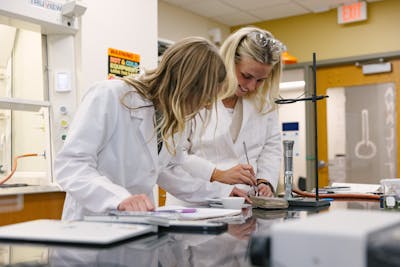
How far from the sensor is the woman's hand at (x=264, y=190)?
1.78 metres

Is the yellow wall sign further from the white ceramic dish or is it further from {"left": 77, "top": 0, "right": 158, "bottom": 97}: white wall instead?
the white ceramic dish

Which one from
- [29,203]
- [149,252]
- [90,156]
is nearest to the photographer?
[149,252]

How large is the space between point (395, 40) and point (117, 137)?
4158 millimetres

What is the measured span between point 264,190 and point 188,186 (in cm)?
34

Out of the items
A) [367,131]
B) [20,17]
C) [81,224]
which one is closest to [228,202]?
[81,224]

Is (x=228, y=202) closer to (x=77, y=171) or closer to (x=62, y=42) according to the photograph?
(x=77, y=171)

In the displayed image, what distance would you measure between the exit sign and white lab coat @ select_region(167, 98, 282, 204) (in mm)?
3254

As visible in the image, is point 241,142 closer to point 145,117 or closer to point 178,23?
point 145,117

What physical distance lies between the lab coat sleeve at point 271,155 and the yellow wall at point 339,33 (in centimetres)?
324

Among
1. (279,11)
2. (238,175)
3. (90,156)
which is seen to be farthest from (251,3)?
(90,156)

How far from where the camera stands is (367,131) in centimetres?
501

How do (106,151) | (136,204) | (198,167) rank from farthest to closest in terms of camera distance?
1. (198,167)
2. (106,151)
3. (136,204)

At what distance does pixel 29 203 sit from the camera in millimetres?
2789

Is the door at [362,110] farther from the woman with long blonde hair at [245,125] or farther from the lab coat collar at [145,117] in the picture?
the lab coat collar at [145,117]
